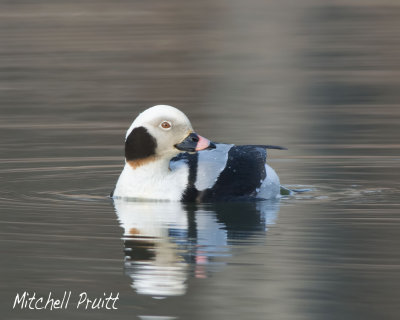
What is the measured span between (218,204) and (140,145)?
31.5 inches

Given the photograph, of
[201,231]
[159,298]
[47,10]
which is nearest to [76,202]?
→ [201,231]

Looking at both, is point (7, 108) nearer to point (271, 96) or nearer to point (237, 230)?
point (271, 96)

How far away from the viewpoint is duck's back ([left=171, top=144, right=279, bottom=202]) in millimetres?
9656

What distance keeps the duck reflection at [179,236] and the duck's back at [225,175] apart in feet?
0.31

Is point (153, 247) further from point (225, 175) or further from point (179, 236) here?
point (225, 175)

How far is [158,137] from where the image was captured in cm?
980

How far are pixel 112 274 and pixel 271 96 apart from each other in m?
10.1

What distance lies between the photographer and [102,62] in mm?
22594

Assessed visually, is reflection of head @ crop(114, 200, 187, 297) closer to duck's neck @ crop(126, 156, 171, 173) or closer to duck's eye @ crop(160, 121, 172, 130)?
duck's neck @ crop(126, 156, 171, 173)

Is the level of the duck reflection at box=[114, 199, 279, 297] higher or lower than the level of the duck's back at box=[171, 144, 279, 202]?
lower
